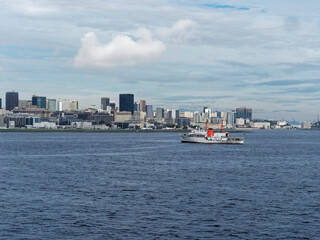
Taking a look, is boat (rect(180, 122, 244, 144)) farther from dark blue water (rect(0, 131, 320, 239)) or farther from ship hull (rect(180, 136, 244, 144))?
dark blue water (rect(0, 131, 320, 239))

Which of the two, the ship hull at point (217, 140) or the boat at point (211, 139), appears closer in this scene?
the ship hull at point (217, 140)

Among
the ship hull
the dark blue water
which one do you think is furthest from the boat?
the dark blue water

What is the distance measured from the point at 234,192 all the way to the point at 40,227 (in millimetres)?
25351

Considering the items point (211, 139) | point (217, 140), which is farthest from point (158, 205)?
point (211, 139)

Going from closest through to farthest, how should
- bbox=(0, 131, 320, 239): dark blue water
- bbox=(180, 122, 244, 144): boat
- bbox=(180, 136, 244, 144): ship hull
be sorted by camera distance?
bbox=(0, 131, 320, 239): dark blue water < bbox=(180, 136, 244, 144): ship hull < bbox=(180, 122, 244, 144): boat

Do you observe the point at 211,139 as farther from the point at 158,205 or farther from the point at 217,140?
the point at 158,205

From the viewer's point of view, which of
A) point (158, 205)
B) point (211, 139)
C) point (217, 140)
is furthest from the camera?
point (211, 139)

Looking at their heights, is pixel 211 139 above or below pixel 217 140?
above

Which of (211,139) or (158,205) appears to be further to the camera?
(211,139)

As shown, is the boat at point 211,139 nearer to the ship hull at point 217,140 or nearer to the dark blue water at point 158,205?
the ship hull at point 217,140

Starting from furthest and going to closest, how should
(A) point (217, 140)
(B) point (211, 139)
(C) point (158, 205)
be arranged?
(B) point (211, 139), (A) point (217, 140), (C) point (158, 205)

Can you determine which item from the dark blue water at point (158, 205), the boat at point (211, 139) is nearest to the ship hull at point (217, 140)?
the boat at point (211, 139)

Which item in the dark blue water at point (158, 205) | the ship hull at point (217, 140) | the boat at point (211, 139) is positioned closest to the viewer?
the dark blue water at point (158, 205)

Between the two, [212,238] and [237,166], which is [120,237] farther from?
[237,166]
